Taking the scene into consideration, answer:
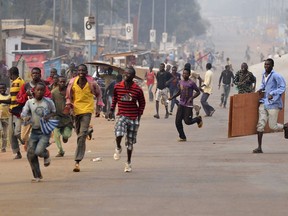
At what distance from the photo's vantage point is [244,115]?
55.5ft

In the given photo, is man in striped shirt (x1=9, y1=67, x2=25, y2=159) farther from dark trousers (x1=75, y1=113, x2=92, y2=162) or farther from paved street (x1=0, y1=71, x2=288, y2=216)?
dark trousers (x1=75, y1=113, x2=92, y2=162)

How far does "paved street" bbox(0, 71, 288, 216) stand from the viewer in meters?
10.4

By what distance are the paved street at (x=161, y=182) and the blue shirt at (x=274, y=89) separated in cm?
84

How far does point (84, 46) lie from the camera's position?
68.0 meters

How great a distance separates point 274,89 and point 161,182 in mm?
4169

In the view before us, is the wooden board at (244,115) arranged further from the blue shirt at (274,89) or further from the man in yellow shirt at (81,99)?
the man in yellow shirt at (81,99)

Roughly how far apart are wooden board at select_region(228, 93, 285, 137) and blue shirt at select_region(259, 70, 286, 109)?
1.32ft

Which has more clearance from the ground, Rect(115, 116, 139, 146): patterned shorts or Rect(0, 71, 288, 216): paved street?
Rect(115, 116, 139, 146): patterned shorts

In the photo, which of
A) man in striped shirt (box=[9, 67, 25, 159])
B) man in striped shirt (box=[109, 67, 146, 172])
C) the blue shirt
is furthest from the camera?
the blue shirt

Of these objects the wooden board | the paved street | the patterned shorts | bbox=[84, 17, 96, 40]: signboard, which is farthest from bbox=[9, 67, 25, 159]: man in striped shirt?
bbox=[84, 17, 96, 40]: signboard

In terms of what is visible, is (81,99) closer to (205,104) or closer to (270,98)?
(270,98)

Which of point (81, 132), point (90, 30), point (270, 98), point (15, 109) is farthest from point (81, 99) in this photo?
point (90, 30)

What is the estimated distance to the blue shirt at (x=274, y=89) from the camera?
16062 mm

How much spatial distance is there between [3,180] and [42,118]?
1.10m
